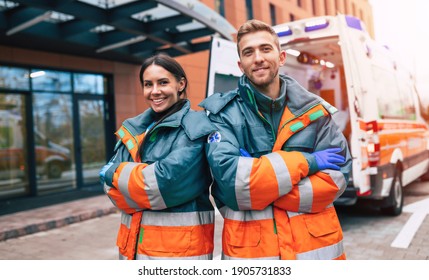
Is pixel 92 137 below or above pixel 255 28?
below

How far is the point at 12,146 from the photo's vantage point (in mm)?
7793

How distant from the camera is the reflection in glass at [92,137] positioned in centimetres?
909

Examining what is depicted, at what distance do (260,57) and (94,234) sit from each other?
456 centimetres

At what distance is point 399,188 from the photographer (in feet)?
18.0

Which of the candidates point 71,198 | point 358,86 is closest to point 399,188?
point 358,86

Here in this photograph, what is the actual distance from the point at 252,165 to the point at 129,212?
2.28 ft

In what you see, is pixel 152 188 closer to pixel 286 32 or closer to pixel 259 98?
pixel 259 98

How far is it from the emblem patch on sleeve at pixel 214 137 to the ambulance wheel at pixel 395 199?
4.25m

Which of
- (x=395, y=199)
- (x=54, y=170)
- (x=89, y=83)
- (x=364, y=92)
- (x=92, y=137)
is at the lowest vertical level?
(x=395, y=199)

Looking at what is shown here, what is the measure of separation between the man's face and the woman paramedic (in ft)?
1.04

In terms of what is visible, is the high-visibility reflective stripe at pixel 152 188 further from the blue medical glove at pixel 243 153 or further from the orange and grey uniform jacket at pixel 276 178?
the blue medical glove at pixel 243 153

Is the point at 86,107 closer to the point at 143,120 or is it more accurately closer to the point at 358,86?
the point at 358,86

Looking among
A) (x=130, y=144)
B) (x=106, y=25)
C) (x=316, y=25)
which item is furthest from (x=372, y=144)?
(x=106, y=25)

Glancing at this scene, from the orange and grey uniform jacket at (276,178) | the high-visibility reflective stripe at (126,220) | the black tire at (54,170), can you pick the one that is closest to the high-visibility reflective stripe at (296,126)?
the orange and grey uniform jacket at (276,178)
